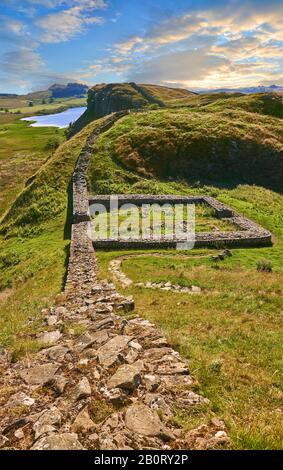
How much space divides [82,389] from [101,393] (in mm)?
491

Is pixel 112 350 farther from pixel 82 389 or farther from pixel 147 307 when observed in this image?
pixel 147 307

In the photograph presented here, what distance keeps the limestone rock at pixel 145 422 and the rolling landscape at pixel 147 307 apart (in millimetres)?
33

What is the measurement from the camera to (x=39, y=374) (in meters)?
10.8

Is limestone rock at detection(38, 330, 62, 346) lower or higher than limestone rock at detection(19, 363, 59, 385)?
lower

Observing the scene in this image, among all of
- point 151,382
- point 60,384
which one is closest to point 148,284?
point 151,382

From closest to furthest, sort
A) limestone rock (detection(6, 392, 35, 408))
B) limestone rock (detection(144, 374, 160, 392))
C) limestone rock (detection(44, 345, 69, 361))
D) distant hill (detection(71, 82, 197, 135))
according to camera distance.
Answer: limestone rock (detection(6, 392, 35, 408)) → limestone rock (detection(144, 374, 160, 392)) → limestone rock (detection(44, 345, 69, 361)) → distant hill (detection(71, 82, 197, 135))

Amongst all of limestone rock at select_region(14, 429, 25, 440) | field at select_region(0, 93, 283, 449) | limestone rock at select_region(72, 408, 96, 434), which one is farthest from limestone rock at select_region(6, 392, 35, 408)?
field at select_region(0, 93, 283, 449)

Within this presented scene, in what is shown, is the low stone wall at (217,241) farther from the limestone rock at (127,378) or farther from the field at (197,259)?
the limestone rock at (127,378)

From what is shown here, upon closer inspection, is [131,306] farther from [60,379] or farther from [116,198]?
[116,198]

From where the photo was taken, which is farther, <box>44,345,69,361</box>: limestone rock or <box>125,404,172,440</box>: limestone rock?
<box>44,345,69,361</box>: limestone rock

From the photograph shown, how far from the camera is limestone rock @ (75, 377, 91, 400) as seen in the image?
9.45m

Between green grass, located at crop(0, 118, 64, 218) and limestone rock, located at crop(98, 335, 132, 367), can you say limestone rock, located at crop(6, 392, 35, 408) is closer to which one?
limestone rock, located at crop(98, 335, 132, 367)

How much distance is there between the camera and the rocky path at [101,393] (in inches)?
317

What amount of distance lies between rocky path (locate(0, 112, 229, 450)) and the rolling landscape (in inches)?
1.6
